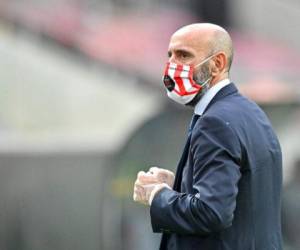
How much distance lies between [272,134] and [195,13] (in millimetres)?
12837

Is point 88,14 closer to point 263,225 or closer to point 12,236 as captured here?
point 12,236

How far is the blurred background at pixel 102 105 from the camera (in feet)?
29.5

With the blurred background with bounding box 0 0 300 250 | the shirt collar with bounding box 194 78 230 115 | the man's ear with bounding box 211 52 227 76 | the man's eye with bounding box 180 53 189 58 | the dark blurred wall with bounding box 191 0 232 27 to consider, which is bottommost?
the blurred background with bounding box 0 0 300 250

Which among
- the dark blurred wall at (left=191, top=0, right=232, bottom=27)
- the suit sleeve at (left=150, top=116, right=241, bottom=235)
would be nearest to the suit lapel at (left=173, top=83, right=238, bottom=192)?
the suit sleeve at (left=150, top=116, right=241, bottom=235)

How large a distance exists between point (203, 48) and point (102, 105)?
1000cm

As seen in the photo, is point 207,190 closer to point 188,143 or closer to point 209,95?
point 188,143

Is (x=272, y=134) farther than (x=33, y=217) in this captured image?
No

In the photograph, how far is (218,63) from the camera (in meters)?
3.76

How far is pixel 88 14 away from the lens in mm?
15641

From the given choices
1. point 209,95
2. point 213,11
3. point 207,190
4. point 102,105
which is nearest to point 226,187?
point 207,190

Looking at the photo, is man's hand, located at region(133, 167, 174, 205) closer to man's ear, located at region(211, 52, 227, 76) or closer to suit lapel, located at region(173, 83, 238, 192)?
suit lapel, located at region(173, 83, 238, 192)

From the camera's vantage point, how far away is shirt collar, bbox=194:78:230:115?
3773 millimetres

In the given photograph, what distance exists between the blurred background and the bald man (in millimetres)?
4236

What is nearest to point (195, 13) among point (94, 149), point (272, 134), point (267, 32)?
point (267, 32)
